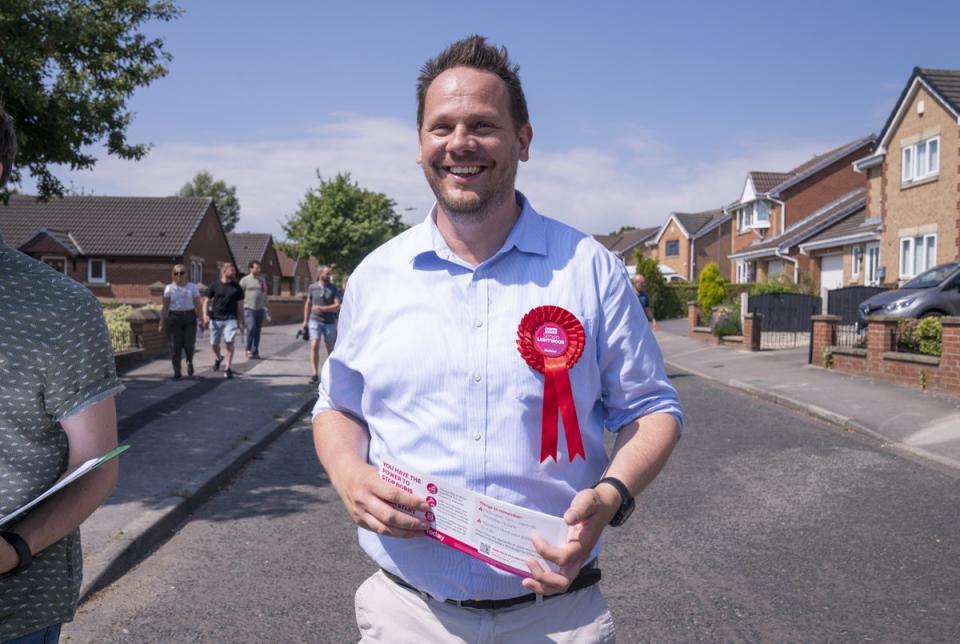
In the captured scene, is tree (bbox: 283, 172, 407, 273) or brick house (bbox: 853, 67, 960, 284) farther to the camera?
tree (bbox: 283, 172, 407, 273)

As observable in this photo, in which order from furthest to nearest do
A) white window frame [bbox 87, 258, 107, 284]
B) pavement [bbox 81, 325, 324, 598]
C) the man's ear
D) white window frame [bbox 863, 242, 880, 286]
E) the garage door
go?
white window frame [bbox 87, 258, 107, 284] < the garage door < white window frame [bbox 863, 242, 880, 286] < pavement [bbox 81, 325, 324, 598] < the man's ear

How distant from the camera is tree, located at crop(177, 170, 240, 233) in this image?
9614 centimetres

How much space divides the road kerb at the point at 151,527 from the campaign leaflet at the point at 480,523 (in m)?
3.35

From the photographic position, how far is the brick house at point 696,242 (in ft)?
206

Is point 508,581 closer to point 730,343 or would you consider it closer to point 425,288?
point 425,288

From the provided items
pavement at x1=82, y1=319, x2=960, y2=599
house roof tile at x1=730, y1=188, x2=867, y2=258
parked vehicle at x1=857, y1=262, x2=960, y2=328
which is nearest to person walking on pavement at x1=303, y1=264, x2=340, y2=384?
pavement at x1=82, y1=319, x2=960, y2=599

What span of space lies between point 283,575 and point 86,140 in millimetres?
6885

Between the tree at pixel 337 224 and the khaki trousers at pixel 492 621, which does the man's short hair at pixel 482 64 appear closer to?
the khaki trousers at pixel 492 621

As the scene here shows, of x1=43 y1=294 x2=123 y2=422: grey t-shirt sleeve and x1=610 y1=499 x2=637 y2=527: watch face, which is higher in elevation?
x1=43 y1=294 x2=123 y2=422: grey t-shirt sleeve

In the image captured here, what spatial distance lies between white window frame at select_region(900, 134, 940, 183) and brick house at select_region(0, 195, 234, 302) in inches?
1243

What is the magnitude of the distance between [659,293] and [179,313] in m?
31.8

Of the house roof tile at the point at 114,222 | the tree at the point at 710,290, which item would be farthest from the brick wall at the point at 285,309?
the tree at the point at 710,290

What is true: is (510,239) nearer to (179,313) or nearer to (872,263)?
(179,313)

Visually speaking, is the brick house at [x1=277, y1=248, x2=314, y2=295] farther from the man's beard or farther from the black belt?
the black belt
